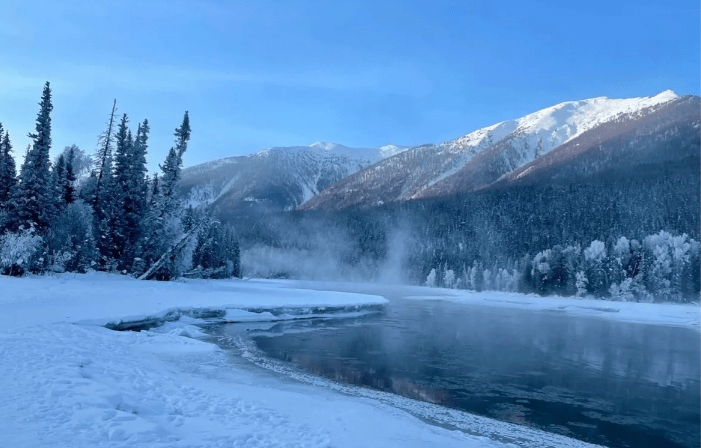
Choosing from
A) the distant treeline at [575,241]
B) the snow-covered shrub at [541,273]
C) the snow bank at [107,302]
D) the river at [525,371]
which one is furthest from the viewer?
the snow-covered shrub at [541,273]

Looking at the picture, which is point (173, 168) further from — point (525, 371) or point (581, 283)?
point (581, 283)

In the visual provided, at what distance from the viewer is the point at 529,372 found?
2228 centimetres

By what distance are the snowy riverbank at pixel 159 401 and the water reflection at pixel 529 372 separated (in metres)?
2.44

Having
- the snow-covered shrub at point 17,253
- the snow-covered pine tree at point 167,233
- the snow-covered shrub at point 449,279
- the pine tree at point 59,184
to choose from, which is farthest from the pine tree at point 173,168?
the snow-covered shrub at point 449,279

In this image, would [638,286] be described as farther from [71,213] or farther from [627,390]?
[71,213]

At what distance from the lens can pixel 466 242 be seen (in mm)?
170500

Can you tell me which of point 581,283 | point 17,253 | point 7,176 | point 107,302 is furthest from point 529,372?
point 581,283

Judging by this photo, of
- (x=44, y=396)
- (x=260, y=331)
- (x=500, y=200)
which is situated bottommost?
(x=260, y=331)

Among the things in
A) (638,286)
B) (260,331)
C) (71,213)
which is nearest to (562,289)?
(638,286)

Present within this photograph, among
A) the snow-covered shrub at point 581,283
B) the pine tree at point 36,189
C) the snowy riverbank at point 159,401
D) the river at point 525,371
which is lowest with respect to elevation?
the river at point 525,371

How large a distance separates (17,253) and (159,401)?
28.2 m

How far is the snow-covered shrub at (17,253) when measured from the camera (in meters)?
33.0

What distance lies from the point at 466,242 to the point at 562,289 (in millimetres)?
72973

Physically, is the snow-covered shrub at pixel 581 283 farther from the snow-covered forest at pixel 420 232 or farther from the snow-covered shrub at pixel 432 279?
the snow-covered shrub at pixel 432 279
